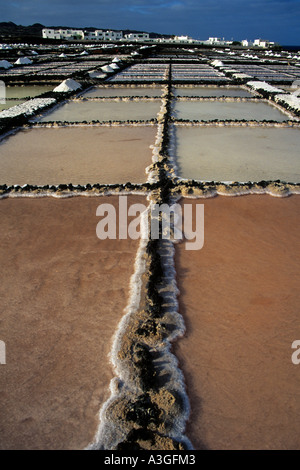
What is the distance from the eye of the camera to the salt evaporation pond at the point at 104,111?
10766 millimetres

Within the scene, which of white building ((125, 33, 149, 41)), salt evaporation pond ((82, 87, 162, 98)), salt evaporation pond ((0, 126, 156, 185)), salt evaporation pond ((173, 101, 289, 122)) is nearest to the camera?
salt evaporation pond ((0, 126, 156, 185))

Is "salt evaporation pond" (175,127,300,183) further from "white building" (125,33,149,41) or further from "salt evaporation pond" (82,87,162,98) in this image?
"white building" (125,33,149,41)

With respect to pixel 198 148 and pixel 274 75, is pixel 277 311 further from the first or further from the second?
pixel 274 75

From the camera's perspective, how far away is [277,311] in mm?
3178

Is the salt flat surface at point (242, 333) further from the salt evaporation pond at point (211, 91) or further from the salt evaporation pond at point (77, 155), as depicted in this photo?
the salt evaporation pond at point (211, 91)

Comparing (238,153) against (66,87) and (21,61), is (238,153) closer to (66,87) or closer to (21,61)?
(66,87)

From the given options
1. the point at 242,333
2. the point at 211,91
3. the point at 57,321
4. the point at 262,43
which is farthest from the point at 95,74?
the point at 262,43

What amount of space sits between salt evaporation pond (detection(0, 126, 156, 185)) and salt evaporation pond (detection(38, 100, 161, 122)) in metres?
1.39

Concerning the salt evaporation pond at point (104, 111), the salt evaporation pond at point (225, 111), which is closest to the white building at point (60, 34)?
the salt evaporation pond at point (104, 111)

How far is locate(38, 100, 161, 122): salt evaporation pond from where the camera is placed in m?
10.8

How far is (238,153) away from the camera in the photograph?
7.54 meters

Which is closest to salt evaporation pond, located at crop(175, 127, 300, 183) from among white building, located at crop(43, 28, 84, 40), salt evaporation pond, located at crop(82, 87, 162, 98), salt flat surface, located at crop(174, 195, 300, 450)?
salt flat surface, located at crop(174, 195, 300, 450)
